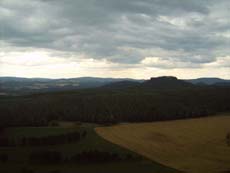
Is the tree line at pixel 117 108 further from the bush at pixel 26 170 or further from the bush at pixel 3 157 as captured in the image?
the bush at pixel 26 170

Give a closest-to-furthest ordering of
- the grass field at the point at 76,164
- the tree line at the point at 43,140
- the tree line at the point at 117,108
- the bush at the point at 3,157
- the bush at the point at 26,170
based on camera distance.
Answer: the bush at the point at 26,170, the grass field at the point at 76,164, the bush at the point at 3,157, the tree line at the point at 43,140, the tree line at the point at 117,108

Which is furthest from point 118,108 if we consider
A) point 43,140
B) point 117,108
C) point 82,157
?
point 82,157

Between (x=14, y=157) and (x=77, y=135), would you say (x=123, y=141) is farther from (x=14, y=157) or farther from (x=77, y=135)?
(x=14, y=157)

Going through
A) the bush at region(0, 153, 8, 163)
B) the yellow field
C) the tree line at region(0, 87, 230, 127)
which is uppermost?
the tree line at region(0, 87, 230, 127)

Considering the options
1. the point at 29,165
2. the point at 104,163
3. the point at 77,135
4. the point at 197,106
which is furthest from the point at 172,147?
the point at 197,106

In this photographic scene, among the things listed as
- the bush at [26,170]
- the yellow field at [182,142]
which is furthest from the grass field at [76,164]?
the yellow field at [182,142]

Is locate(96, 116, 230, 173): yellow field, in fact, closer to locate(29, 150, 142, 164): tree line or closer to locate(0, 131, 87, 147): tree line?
locate(29, 150, 142, 164): tree line

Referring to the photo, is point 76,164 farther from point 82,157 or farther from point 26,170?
point 26,170

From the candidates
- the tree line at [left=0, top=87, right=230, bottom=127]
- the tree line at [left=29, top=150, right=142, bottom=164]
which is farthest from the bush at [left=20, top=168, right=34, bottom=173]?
the tree line at [left=0, top=87, right=230, bottom=127]
